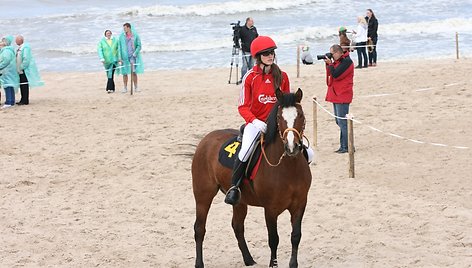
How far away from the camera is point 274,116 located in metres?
7.49

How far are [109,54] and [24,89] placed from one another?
8.37ft

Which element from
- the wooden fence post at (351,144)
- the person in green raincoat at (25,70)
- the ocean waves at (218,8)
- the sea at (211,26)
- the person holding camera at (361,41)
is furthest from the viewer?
the ocean waves at (218,8)

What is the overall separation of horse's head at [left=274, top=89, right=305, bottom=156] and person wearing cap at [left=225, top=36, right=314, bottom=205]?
471mm

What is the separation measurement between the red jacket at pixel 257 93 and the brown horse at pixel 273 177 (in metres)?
0.36

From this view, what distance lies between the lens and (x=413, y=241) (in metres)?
8.91

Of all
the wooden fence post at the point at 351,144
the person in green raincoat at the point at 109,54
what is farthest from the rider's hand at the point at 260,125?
the person in green raincoat at the point at 109,54

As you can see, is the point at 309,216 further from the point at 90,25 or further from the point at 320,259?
the point at 90,25

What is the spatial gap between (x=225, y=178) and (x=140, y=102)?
1092 cm

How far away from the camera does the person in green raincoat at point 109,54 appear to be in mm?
20391

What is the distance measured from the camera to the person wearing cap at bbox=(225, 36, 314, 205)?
7.77m

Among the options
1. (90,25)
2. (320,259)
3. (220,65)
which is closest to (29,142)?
(320,259)

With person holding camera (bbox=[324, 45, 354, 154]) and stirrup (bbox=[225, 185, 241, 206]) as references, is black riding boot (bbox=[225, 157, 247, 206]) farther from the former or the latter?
person holding camera (bbox=[324, 45, 354, 154])

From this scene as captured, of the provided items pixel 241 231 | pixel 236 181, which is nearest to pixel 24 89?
pixel 241 231

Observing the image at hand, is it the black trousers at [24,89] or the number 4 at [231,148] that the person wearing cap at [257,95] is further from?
the black trousers at [24,89]
